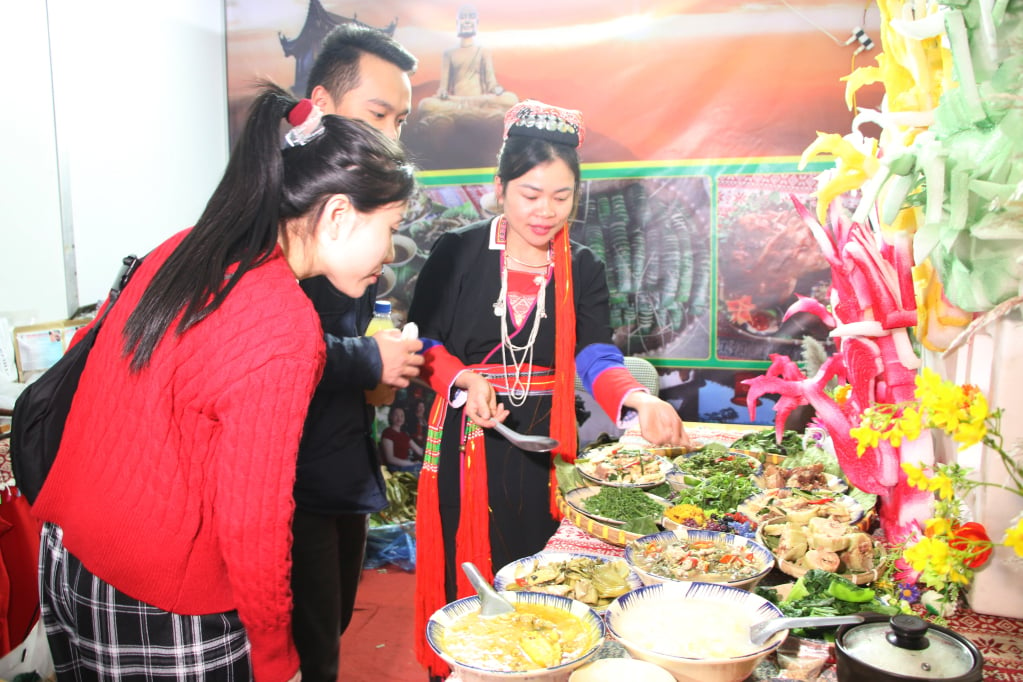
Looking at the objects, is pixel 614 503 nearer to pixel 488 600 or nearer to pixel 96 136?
pixel 488 600

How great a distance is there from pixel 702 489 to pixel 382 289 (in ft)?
9.15

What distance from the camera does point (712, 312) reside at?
12.2ft

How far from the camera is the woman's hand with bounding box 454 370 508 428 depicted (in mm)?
1943

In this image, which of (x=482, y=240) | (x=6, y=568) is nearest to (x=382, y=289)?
(x=482, y=240)

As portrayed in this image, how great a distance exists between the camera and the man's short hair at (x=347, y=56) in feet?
7.13

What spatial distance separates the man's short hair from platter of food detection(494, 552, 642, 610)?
148cm

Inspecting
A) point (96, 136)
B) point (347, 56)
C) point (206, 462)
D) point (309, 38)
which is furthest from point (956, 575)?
point (309, 38)

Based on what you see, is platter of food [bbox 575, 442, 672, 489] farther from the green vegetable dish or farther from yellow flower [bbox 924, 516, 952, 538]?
yellow flower [bbox 924, 516, 952, 538]

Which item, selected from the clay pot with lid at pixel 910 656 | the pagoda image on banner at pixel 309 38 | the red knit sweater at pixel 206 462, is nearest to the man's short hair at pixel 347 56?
the red knit sweater at pixel 206 462

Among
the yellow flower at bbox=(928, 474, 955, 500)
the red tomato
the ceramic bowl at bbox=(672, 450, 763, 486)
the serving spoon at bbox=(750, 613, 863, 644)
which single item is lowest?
the ceramic bowl at bbox=(672, 450, 763, 486)

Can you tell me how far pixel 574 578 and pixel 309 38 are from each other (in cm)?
382

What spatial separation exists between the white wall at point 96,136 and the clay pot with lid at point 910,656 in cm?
294

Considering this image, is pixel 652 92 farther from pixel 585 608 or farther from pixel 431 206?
pixel 585 608

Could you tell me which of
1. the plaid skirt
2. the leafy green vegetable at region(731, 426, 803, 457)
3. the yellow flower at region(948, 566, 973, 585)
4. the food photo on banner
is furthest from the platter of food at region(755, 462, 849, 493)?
the food photo on banner
